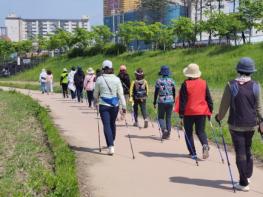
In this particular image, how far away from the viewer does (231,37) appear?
4450cm

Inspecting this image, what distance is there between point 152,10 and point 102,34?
18.6 metres

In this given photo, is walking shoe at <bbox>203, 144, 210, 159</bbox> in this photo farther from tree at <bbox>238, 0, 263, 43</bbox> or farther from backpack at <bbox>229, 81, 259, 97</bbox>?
tree at <bbox>238, 0, 263, 43</bbox>

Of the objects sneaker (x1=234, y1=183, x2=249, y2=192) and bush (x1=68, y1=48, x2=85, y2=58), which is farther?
bush (x1=68, y1=48, x2=85, y2=58)

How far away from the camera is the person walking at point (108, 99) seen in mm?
10438

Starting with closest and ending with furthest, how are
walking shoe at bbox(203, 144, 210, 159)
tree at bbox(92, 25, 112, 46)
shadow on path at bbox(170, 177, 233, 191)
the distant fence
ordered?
1. shadow on path at bbox(170, 177, 233, 191)
2. walking shoe at bbox(203, 144, 210, 159)
3. tree at bbox(92, 25, 112, 46)
4. the distant fence

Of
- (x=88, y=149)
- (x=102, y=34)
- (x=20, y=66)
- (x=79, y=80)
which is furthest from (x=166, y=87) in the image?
(x=20, y=66)

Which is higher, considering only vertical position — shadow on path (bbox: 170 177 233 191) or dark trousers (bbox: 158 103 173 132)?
dark trousers (bbox: 158 103 173 132)

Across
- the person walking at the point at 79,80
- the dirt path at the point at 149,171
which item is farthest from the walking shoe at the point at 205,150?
the person walking at the point at 79,80

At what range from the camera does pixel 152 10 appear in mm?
79438

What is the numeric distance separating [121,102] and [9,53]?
70916mm

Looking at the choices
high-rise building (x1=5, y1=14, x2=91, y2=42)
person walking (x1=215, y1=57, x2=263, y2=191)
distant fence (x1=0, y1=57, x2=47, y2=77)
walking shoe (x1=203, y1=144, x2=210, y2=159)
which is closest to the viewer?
person walking (x1=215, y1=57, x2=263, y2=191)

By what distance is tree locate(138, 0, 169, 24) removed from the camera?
77.9m

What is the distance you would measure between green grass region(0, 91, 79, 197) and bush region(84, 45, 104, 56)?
44523 millimetres

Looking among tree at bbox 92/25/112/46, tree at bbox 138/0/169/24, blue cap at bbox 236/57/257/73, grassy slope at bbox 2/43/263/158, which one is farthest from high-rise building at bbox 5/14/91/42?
blue cap at bbox 236/57/257/73
